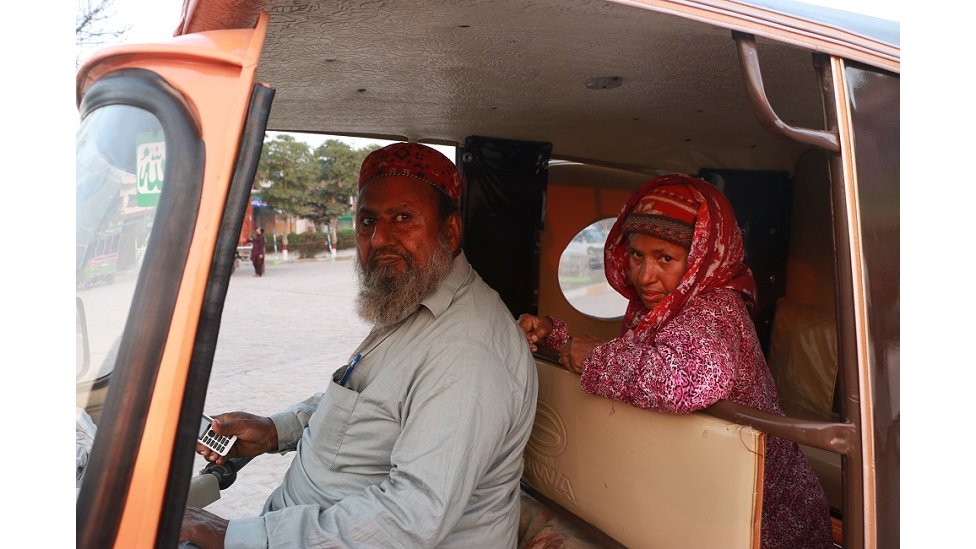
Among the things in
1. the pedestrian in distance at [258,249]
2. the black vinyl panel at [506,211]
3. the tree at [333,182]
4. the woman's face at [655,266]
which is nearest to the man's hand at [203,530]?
the woman's face at [655,266]

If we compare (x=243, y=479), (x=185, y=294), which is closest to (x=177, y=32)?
(x=185, y=294)

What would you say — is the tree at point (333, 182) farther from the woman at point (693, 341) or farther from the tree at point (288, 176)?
the woman at point (693, 341)

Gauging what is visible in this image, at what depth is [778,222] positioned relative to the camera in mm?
3781

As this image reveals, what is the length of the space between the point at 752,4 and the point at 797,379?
243 centimetres

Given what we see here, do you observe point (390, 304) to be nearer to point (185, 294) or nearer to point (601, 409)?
point (601, 409)

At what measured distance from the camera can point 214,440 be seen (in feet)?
7.52

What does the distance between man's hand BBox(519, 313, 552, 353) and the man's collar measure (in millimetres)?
353

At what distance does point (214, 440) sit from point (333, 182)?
36.1 m

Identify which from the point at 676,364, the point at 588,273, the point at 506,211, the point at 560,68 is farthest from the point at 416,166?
the point at 588,273

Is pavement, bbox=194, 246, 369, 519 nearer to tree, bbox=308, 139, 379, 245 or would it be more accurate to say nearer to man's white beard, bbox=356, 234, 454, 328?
man's white beard, bbox=356, 234, 454, 328

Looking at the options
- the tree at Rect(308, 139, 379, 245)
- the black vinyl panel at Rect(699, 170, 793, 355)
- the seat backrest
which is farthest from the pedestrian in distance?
the seat backrest

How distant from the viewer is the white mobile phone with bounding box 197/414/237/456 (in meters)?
2.27

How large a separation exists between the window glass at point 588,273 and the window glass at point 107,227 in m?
2.92

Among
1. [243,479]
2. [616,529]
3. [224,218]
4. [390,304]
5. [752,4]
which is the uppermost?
[752,4]
